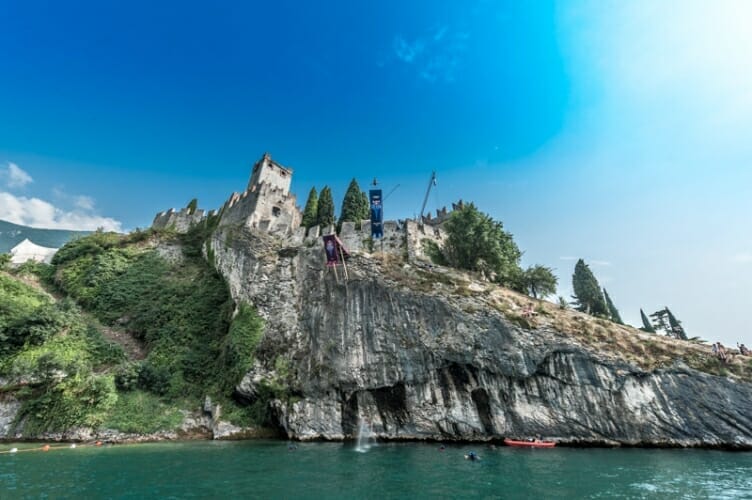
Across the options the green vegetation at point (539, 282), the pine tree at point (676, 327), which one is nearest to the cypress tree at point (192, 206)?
the green vegetation at point (539, 282)

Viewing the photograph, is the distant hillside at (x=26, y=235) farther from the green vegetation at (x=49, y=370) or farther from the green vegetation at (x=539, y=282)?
the green vegetation at (x=539, y=282)

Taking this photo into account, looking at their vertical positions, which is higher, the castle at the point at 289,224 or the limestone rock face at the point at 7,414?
the castle at the point at 289,224

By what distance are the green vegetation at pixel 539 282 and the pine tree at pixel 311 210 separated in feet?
102

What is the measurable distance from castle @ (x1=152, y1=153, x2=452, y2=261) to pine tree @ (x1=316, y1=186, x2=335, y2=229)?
3271 millimetres

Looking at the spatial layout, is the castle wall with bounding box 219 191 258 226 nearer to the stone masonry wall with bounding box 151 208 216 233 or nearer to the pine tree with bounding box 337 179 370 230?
the stone masonry wall with bounding box 151 208 216 233

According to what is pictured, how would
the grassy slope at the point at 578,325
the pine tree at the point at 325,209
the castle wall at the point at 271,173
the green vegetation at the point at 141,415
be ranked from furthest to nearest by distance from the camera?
the castle wall at the point at 271,173 < the pine tree at the point at 325,209 < the grassy slope at the point at 578,325 < the green vegetation at the point at 141,415

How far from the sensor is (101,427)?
22766mm

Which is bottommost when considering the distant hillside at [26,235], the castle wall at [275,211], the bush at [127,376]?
the bush at [127,376]

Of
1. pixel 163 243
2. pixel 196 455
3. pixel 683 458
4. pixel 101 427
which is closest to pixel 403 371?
pixel 196 455

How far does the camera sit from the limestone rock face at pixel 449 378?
24.0m

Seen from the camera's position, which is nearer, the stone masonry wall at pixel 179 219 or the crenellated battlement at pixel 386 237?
the crenellated battlement at pixel 386 237

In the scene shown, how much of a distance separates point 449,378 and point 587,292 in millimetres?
31229

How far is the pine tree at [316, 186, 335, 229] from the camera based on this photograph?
162 ft

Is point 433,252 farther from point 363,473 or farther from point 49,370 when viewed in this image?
point 49,370
